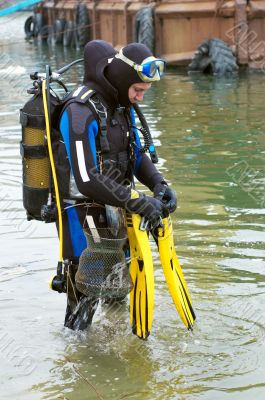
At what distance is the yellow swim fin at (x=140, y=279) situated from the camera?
518 centimetres

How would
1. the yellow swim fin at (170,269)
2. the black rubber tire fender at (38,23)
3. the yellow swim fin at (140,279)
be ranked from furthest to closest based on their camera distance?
1. the black rubber tire fender at (38,23)
2. the yellow swim fin at (170,269)
3. the yellow swim fin at (140,279)

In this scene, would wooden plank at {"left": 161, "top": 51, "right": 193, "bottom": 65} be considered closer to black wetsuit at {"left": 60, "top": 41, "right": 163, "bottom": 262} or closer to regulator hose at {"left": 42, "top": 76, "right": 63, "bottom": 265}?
black wetsuit at {"left": 60, "top": 41, "right": 163, "bottom": 262}

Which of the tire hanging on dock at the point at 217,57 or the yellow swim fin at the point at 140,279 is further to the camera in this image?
the tire hanging on dock at the point at 217,57

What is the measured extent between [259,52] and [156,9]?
3.49 meters

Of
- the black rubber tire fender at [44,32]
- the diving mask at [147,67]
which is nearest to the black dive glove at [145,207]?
the diving mask at [147,67]

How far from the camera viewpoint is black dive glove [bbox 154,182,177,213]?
5246 millimetres

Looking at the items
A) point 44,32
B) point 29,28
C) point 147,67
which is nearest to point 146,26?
point 44,32

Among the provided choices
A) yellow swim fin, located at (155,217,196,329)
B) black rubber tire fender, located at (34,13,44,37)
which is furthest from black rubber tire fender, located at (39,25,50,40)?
yellow swim fin, located at (155,217,196,329)

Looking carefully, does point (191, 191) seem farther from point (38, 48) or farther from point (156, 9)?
point (38, 48)

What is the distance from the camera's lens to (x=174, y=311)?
6.00 metres

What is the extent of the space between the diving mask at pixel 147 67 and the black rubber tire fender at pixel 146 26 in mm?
15532

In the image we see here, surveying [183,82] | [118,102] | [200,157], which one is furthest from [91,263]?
[183,82]

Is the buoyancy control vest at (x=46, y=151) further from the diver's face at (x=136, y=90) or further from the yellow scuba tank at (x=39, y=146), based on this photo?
the diver's face at (x=136, y=90)

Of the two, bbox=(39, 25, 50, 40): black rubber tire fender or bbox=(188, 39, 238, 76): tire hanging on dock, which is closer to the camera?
bbox=(188, 39, 238, 76): tire hanging on dock
